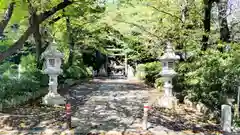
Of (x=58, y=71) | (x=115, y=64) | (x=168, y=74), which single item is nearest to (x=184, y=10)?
(x=168, y=74)

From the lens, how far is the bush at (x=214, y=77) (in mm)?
10852

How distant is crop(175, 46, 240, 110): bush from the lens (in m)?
10.9

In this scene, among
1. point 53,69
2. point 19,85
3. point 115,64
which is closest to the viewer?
point 19,85

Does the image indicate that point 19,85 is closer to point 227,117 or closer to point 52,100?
point 52,100

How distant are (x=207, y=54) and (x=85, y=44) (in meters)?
17.6

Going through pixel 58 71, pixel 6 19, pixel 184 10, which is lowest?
pixel 58 71

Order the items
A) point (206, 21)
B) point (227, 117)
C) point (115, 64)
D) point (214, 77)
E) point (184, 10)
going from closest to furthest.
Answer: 1. point (227, 117)
2. point (214, 77)
3. point (206, 21)
4. point (184, 10)
5. point (115, 64)

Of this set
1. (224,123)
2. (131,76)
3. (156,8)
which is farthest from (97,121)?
(131,76)

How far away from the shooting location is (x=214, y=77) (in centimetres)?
1149

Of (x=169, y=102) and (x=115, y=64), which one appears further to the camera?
(x=115, y=64)

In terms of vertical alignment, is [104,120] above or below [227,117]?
below

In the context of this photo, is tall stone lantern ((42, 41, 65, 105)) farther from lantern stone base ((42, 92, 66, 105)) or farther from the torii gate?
the torii gate

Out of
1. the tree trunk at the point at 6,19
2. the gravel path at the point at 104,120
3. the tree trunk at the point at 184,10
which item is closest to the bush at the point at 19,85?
the gravel path at the point at 104,120

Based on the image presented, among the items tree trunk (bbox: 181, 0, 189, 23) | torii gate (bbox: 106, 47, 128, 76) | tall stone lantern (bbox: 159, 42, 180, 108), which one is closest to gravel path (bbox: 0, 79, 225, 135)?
tall stone lantern (bbox: 159, 42, 180, 108)
